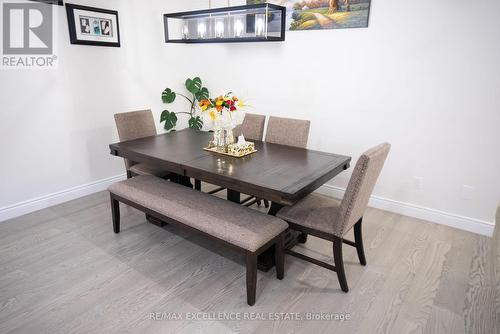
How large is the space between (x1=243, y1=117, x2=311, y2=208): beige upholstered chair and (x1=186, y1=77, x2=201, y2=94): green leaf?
1.67m

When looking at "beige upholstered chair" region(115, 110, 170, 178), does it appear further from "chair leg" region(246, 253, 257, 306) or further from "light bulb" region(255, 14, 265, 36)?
"chair leg" region(246, 253, 257, 306)

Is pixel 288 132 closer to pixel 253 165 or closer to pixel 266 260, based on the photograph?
pixel 253 165

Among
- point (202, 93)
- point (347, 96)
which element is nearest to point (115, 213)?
point (202, 93)

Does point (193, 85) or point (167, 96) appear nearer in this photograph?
point (167, 96)

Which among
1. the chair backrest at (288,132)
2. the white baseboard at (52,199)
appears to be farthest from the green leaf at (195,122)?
the chair backrest at (288,132)

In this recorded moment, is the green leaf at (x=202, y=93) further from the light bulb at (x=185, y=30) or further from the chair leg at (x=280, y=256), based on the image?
the chair leg at (x=280, y=256)

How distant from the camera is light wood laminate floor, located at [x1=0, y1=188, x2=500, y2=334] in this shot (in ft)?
6.13

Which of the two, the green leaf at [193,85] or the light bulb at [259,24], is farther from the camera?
the green leaf at [193,85]

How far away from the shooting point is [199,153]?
2584mm

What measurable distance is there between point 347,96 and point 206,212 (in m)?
2.05

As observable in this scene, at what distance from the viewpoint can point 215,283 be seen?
7.23 ft

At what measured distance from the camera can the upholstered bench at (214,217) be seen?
1.91 metres

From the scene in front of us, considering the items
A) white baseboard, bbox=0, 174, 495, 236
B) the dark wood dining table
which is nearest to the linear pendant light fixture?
the dark wood dining table

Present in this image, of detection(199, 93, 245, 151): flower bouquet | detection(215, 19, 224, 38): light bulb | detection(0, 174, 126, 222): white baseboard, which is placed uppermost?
detection(215, 19, 224, 38): light bulb
